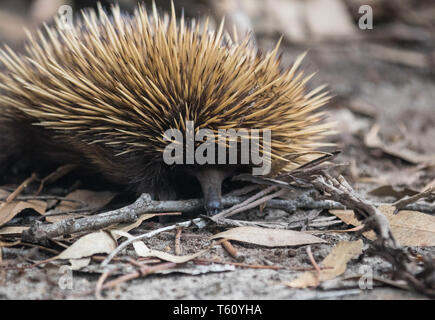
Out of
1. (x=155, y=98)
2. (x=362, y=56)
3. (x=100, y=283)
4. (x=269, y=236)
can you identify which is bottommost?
(x=100, y=283)

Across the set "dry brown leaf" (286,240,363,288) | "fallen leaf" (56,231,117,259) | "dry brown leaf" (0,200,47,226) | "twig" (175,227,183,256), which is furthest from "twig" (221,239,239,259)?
"dry brown leaf" (0,200,47,226)

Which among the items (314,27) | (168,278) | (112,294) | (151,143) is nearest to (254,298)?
(168,278)

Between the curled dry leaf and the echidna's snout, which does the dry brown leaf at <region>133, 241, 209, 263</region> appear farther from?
the echidna's snout

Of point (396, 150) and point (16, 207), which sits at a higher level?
point (396, 150)

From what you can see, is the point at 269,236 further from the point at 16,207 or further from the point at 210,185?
the point at 16,207

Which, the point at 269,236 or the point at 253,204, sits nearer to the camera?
the point at 269,236

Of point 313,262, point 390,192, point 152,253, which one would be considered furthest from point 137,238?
point 390,192
